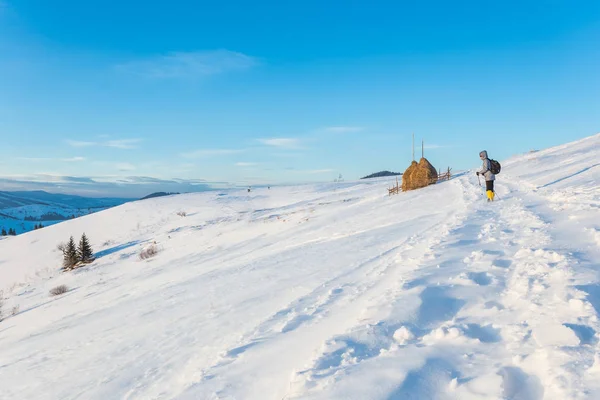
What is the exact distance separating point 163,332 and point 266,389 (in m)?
3.97

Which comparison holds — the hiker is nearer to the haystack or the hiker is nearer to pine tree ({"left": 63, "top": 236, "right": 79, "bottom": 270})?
the haystack

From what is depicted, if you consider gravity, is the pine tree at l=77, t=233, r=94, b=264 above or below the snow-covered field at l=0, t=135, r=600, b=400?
below

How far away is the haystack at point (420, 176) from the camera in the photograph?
3250cm

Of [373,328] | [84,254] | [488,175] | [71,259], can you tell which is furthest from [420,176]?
[71,259]

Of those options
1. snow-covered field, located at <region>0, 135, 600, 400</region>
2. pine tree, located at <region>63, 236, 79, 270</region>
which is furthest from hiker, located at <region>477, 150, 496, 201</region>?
pine tree, located at <region>63, 236, 79, 270</region>

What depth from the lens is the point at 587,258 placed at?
17.9 ft

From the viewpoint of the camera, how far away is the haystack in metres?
32.5

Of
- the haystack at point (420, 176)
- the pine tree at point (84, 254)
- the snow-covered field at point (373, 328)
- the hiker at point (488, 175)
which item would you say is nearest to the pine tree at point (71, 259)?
the pine tree at point (84, 254)

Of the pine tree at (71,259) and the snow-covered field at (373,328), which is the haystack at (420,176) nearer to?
the snow-covered field at (373,328)

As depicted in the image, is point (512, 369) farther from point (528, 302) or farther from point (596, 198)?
point (596, 198)

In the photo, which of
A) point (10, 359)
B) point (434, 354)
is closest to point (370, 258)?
point (434, 354)

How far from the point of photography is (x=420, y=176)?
3269cm

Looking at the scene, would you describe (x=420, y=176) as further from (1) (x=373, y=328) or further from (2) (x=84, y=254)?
(2) (x=84, y=254)

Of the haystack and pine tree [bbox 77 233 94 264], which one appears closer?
the haystack
